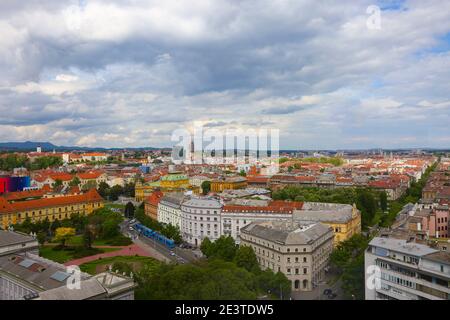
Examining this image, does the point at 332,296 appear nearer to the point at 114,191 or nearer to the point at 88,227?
the point at 88,227

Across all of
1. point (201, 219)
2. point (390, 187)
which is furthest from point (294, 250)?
point (390, 187)

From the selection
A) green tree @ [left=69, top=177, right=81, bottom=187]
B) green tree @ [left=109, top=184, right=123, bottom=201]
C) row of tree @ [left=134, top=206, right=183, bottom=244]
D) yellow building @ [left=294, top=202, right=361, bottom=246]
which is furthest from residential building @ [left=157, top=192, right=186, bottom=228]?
green tree @ [left=69, top=177, right=81, bottom=187]

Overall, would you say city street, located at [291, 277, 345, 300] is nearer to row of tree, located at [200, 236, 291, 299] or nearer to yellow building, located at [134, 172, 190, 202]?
row of tree, located at [200, 236, 291, 299]

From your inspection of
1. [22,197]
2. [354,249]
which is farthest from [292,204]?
[22,197]

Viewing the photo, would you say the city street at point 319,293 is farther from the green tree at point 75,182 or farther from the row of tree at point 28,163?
the row of tree at point 28,163

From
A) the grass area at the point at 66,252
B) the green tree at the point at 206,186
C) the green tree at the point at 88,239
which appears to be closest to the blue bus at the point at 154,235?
the grass area at the point at 66,252
